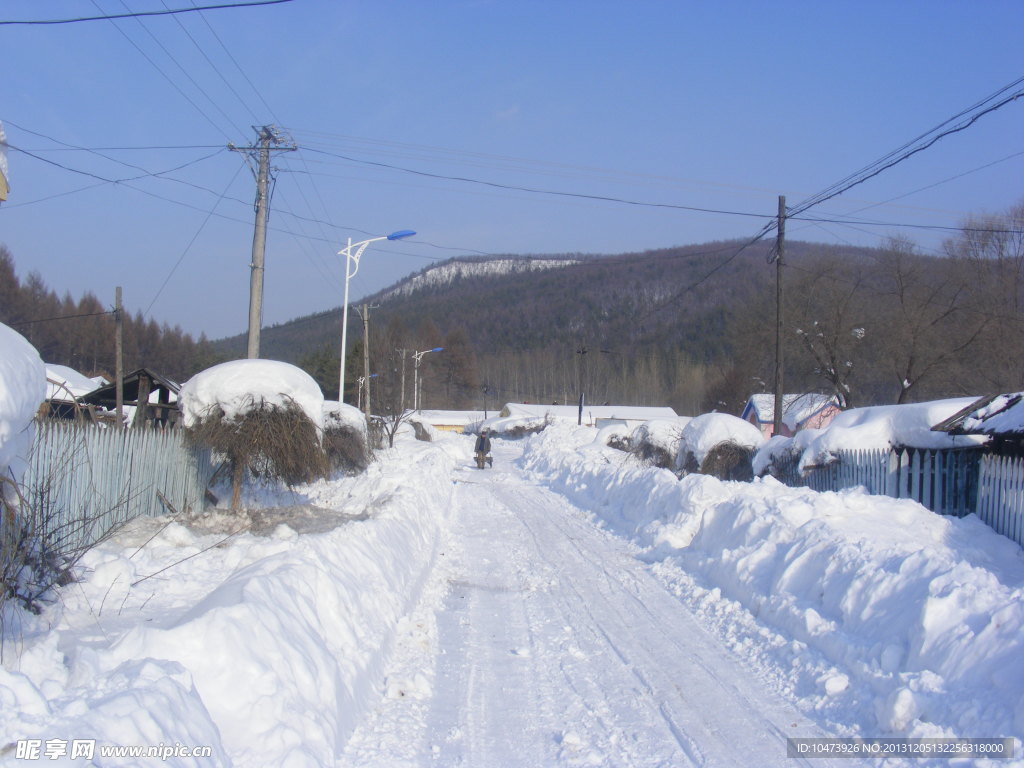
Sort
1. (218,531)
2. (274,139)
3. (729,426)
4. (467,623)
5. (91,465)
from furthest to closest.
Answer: (729,426), (274,139), (218,531), (91,465), (467,623)

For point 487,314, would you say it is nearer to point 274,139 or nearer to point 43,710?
point 274,139

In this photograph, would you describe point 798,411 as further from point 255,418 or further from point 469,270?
point 469,270

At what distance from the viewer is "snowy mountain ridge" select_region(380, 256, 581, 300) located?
160 meters

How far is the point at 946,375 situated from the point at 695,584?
100ft

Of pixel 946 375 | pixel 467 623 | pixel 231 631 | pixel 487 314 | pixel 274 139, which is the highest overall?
pixel 487 314

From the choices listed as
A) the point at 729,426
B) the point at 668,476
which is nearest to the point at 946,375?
the point at 729,426

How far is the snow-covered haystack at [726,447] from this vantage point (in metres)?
23.7

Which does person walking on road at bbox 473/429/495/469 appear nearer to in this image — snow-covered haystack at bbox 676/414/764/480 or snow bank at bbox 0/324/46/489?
snow-covered haystack at bbox 676/414/764/480

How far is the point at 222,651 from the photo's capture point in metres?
4.65

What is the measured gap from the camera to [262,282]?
1698 centimetres

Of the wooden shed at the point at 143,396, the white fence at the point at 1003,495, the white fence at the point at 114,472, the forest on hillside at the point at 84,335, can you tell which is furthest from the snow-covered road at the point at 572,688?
the forest on hillside at the point at 84,335

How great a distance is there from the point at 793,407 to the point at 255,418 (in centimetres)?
3788

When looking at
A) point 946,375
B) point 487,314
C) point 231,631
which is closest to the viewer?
point 231,631

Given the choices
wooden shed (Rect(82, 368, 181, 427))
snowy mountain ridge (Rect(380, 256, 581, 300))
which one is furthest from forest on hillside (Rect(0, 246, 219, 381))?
snowy mountain ridge (Rect(380, 256, 581, 300))
